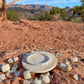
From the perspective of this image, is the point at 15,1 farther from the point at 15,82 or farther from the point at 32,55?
the point at 15,82

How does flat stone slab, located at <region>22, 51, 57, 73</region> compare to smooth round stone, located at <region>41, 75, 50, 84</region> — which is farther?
flat stone slab, located at <region>22, 51, 57, 73</region>

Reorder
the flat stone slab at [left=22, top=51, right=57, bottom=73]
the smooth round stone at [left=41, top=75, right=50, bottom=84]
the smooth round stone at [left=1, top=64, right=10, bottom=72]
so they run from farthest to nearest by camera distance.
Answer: the smooth round stone at [left=1, top=64, right=10, bottom=72] < the flat stone slab at [left=22, top=51, right=57, bottom=73] < the smooth round stone at [left=41, top=75, right=50, bottom=84]

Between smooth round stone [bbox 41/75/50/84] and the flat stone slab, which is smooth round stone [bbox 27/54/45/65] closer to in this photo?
the flat stone slab

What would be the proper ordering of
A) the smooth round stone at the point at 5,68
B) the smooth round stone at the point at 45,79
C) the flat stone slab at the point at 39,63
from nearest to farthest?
the smooth round stone at the point at 45,79, the flat stone slab at the point at 39,63, the smooth round stone at the point at 5,68

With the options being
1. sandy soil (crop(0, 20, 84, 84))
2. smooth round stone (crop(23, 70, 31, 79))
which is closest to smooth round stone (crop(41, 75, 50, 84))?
sandy soil (crop(0, 20, 84, 84))

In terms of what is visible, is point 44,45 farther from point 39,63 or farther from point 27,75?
point 27,75

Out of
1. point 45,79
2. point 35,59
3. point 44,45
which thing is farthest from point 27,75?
point 44,45

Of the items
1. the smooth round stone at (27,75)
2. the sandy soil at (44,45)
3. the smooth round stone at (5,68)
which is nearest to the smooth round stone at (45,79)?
the sandy soil at (44,45)

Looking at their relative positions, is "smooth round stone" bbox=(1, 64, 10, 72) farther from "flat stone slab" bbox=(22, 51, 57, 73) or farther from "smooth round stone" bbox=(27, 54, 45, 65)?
"smooth round stone" bbox=(27, 54, 45, 65)

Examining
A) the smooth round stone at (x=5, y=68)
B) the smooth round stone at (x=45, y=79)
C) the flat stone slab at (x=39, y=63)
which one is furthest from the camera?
the smooth round stone at (x=5, y=68)

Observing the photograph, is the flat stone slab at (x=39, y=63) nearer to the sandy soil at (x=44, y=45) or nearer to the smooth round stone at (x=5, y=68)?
the sandy soil at (x=44, y=45)

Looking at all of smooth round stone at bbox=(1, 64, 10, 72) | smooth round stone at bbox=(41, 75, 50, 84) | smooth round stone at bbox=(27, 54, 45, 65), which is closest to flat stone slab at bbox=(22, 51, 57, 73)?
smooth round stone at bbox=(27, 54, 45, 65)

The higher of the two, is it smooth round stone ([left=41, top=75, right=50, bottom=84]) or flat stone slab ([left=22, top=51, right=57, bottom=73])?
flat stone slab ([left=22, top=51, right=57, bottom=73])

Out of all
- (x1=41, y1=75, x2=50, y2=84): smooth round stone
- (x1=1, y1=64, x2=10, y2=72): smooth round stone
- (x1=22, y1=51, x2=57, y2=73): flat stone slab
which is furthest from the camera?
(x1=1, y1=64, x2=10, y2=72): smooth round stone
